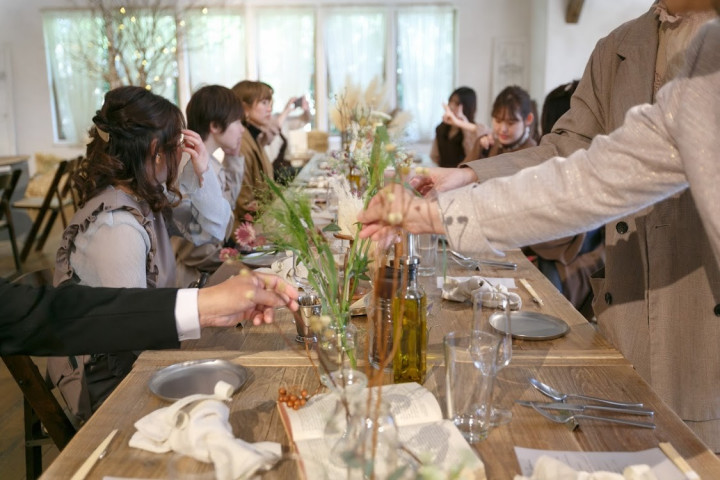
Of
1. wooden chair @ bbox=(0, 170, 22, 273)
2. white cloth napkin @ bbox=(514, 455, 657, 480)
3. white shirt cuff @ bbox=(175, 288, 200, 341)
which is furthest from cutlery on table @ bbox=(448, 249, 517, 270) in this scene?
wooden chair @ bbox=(0, 170, 22, 273)

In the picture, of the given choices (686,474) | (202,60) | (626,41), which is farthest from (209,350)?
(202,60)

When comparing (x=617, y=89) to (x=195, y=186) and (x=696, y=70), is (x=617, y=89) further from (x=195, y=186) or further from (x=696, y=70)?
(x=195, y=186)

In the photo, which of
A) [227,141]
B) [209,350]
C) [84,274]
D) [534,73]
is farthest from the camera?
[534,73]

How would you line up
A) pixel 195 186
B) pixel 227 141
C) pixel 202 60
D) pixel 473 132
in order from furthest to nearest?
1. pixel 202 60
2. pixel 473 132
3. pixel 227 141
4. pixel 195 186

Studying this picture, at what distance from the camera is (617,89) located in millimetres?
1785

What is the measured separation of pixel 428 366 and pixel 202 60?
9786mm

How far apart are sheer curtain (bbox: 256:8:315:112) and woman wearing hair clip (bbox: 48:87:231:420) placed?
8.43 meters

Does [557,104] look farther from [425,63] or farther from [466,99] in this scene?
[425,63]

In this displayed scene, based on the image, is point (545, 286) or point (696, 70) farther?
point (545, 286)

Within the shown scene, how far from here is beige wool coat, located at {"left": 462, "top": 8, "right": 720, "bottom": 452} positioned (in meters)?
1.65

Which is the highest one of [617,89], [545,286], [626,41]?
[626,41]

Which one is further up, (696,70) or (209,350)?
(696,70)

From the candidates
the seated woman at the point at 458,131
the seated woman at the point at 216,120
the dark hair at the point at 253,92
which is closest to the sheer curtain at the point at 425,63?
the seated woman at the point at 458,131

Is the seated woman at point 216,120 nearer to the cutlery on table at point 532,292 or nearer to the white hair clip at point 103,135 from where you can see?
the white hair clip at point 103,135
